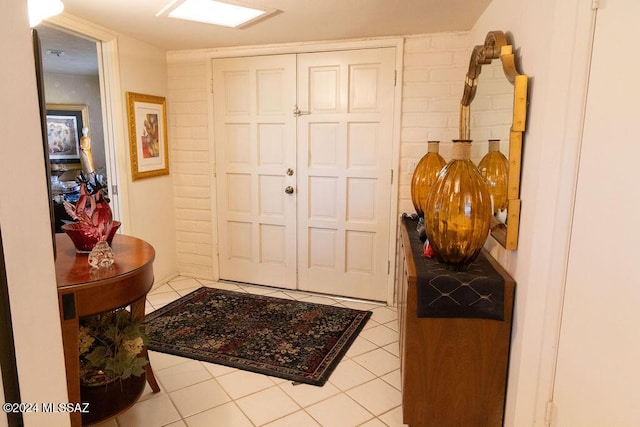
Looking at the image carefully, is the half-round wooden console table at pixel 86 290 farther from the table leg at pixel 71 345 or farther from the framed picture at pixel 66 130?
the framed picture at pixel 66 130

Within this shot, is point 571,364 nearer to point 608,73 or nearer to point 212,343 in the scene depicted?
point 608,73

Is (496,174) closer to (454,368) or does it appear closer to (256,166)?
(454,368)

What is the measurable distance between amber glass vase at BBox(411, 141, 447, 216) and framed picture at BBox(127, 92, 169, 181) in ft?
7.32

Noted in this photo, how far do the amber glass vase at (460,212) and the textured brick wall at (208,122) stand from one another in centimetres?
144

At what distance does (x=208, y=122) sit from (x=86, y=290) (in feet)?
8.00

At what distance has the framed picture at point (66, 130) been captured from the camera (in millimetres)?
5807

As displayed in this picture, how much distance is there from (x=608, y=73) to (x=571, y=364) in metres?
0.93

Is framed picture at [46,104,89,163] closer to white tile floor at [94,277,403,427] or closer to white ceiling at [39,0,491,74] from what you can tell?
white ceiling at [39,0,491,74]

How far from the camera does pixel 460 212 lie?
5.73 feet

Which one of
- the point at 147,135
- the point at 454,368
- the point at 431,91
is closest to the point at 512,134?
the point at 454,368

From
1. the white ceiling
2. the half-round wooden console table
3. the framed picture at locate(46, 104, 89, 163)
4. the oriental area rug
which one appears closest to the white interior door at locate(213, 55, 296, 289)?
the white ceiling

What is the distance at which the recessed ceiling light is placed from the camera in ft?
7.97

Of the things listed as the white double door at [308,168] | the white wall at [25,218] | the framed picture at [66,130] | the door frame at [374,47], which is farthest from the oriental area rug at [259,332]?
the framed picture at [66,130]

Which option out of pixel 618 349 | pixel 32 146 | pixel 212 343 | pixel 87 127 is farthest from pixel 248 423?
pixel 87 127
